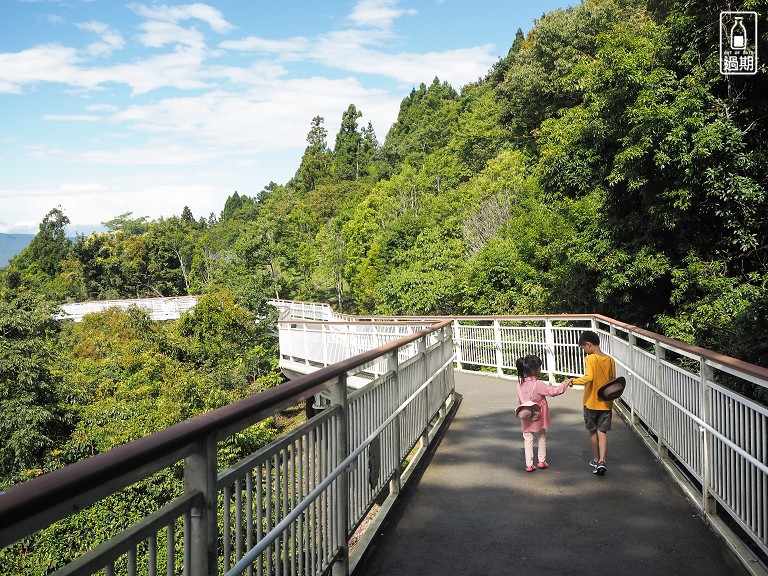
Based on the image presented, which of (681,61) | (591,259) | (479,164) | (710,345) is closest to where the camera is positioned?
(710,345)

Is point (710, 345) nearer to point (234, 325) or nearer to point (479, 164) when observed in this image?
point (234, 325)

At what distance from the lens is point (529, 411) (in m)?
6.82

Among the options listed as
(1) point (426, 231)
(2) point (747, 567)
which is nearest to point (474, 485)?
(2) point (747, 567)

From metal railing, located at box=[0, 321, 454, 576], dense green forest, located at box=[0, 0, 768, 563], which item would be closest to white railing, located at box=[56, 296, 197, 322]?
dense green forest, located at box=[0, 0, 768, 563]

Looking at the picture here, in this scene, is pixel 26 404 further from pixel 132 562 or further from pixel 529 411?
pixel 132 562

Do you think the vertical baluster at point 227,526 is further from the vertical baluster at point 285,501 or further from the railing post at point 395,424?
the railing post at point 395,424

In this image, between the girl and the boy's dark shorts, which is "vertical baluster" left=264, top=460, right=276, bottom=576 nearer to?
the girl

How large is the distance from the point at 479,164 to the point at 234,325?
27335 mm

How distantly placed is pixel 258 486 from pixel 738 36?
1417 cm

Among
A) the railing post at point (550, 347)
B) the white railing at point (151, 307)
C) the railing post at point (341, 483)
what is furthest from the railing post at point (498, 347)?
the white railing at point (151, 307)

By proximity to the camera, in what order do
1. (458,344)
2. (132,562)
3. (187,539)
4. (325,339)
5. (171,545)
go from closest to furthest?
(132,562) → (171,545) → (187,539) → (458,344) → (325,339)

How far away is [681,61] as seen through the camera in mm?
15109

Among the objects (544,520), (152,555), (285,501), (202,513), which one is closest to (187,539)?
(202,513)

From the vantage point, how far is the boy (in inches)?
262
